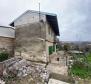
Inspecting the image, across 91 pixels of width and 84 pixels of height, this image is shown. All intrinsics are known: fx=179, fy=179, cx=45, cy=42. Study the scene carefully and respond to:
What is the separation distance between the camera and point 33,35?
18.3 meters

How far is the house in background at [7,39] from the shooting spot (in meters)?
18.3

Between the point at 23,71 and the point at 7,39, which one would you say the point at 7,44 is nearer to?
the point at 7,39

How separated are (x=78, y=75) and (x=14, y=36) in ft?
26.1

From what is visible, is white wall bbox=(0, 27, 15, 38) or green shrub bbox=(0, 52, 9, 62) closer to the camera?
green shrub bbox=(0, 52, 9, 62)

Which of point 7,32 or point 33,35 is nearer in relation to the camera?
point 33,35

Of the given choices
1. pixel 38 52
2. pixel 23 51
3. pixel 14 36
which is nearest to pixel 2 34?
pixel 14 36

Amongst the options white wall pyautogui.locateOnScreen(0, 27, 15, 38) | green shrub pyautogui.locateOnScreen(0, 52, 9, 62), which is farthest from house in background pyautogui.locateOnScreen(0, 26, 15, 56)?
green shrub pyautogui.locateOnScreen(0, 52, 9, 62)

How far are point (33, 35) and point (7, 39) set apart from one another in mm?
2829

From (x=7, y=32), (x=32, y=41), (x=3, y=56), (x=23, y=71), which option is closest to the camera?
(x=23, y=71)

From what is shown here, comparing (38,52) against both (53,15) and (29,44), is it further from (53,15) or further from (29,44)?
(53,15)

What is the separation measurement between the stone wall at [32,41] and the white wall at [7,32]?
536mm

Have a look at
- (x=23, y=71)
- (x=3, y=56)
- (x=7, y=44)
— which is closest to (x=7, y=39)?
(x=7, y=44)

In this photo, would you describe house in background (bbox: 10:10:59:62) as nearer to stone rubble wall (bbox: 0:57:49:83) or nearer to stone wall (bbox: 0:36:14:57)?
stone wall (bbox: 0:36:14:57)

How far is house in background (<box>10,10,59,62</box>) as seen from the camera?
17828 mm
